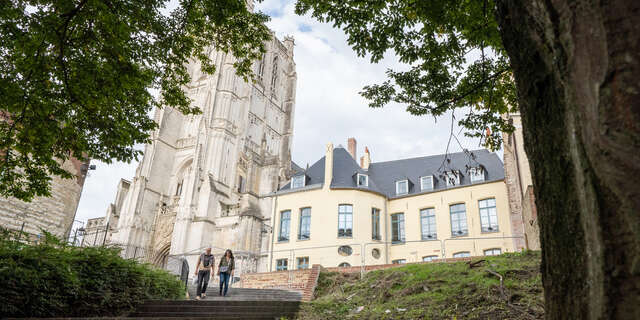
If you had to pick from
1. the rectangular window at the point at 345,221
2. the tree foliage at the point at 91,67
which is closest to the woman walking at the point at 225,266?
the tree foliage at the point at 91,67

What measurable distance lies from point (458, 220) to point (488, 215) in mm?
1689

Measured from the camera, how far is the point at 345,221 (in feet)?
77.3

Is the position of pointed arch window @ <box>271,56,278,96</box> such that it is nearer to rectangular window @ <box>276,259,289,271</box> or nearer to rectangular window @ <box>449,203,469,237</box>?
rectangular window @ <box>276,259,289,271</box>

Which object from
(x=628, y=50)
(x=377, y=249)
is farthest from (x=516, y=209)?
(x=628, y=50)

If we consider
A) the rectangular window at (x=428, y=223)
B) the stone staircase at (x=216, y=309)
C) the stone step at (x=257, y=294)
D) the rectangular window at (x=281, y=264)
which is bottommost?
the stone staircase at (x=216, y=309)

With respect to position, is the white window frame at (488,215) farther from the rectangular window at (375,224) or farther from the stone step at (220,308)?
the stone step at (220,308)

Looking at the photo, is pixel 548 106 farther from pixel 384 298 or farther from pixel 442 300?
pixel 384 298

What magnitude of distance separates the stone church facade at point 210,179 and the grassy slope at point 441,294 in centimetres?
1748

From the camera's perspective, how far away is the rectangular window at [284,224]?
965 inches

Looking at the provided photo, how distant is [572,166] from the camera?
4.68ft

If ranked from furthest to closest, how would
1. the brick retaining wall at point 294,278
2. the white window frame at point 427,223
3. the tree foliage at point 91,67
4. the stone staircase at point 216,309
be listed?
the white window frame at point 427,223 < the brick retaining wall at point 294,278 < the stone staircase at point 216,309 < the tree foliage at point 91,67

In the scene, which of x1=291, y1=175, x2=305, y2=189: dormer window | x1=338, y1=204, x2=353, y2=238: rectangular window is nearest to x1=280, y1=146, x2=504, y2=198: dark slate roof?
x1=291, y1=175, x2=305, y2=189: dormer window

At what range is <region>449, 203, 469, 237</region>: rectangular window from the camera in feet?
75.4

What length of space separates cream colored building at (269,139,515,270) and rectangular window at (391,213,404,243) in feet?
0.21
